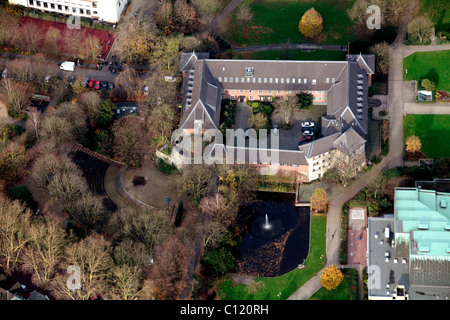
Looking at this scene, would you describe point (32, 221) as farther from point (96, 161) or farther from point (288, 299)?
point (288, 299)

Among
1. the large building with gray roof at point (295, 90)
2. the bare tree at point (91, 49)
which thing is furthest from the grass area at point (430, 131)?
the bare tree at point (91, 49)

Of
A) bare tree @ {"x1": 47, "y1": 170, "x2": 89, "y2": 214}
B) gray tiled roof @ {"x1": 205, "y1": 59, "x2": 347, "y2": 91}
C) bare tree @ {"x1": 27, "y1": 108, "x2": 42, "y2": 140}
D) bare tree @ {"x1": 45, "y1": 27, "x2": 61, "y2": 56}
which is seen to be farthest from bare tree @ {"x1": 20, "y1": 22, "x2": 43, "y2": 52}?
bare tree @ {"x1": 47, "y1": 170, "x2": 89, "y2": 214}

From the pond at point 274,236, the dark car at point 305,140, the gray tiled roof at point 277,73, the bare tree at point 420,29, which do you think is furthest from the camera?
the bare tree at point 420,29

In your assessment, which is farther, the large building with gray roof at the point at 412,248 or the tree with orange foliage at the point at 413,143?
the tree with orange foliage at the point at 413,143

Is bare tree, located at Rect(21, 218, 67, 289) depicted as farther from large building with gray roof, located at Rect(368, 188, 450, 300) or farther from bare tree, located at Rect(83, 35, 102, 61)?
large building with gray roof, located at Rect(368, 188, 450, 300)

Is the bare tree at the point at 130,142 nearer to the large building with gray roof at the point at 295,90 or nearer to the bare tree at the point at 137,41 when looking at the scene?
the large building with gray roof at the point at 295,90

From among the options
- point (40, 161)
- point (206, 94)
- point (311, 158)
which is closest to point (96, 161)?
point (40, 161)

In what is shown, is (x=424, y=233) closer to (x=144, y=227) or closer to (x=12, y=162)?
(x=144, y=227)

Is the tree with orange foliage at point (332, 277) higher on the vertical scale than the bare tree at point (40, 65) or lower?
lower
